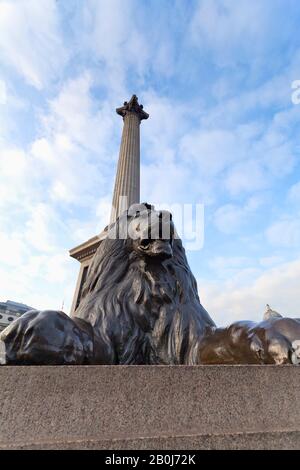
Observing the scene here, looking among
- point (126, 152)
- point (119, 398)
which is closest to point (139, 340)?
point (119, 398)

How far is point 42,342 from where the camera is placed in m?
1.48

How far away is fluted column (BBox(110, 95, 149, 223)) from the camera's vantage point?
13.4 metres

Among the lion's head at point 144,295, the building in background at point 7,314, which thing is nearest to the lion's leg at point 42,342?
the lion's head at point 144,295

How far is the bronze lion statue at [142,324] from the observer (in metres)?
1.50

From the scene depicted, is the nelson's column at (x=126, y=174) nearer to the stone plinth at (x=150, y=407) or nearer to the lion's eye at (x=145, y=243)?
the lion's eye at (x=145, y=243)

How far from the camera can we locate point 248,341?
167 cm

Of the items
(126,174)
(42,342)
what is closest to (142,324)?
(42,342)

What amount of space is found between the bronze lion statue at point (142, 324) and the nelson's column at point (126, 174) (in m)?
6.61

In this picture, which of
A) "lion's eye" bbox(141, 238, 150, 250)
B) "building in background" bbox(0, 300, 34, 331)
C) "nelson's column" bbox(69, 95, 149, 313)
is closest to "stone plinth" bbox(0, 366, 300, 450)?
"lion's eye" bbox(141, 238, 150, 250)

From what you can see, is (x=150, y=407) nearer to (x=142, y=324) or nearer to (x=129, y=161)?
(x=142, y=324)

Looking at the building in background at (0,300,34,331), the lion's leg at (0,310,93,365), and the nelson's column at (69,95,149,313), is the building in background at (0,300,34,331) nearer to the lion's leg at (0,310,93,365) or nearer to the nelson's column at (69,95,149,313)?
the nelson's column at (69,95,149,313)

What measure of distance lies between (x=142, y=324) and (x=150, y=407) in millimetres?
977

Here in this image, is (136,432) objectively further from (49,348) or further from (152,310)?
(152,310)
